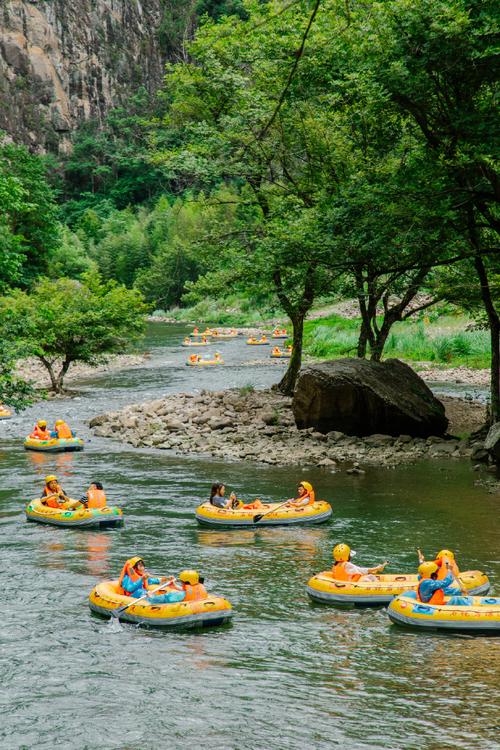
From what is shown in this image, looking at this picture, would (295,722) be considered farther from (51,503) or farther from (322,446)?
(322,446)

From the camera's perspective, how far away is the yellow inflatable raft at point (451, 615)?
11.5m

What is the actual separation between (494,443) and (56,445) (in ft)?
39.6

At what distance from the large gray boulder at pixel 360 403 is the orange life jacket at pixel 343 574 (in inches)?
438

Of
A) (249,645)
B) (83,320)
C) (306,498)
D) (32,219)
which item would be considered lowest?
(249,645)

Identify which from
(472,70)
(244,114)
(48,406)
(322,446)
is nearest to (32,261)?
(48,406)

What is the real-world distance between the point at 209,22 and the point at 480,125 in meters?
17.5

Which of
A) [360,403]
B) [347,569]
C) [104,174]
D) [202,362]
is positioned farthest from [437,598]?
[104,174]

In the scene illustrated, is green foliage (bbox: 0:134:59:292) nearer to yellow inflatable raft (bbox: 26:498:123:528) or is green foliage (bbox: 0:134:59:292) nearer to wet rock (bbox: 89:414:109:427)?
wet rock (bbox: 89:414:109:427)

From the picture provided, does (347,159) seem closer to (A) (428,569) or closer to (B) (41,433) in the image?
(B) (41,433)

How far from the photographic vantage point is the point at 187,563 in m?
14.5

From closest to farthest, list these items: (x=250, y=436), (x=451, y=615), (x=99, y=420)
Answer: (x=451, y=615) < (x=250, y=436) < (x=99, y=420)

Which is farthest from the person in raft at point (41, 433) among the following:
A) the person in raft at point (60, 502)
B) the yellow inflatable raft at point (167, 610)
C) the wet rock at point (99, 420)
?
the yellow inflatable raft at point (167, 610)

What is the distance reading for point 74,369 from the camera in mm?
45375

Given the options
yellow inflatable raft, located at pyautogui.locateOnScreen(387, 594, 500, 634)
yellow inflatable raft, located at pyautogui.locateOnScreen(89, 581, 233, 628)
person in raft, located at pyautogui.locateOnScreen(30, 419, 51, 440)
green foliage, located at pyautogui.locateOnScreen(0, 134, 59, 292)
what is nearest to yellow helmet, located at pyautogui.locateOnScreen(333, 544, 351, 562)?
yellow inflatable raft, located at pyautogui.locateOnScreen(387, 594, 500, 634)
